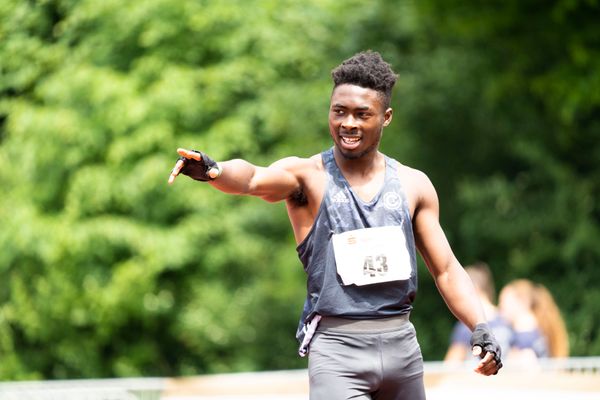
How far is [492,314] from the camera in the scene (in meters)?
10.1

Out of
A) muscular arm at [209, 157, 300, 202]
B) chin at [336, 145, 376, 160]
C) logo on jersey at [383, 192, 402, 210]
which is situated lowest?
logo on jersey at [383, 192, 402, 210]

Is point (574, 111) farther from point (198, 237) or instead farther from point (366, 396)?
point (366, 396)

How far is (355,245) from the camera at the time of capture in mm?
5066

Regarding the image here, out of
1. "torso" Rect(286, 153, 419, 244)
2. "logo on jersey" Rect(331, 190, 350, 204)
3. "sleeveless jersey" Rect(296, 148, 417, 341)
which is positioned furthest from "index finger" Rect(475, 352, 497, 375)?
"logo on jersey" Rect(331, 190, 350, 204)

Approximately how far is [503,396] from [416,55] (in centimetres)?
820

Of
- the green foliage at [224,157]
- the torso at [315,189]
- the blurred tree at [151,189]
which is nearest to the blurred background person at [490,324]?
the green foliage at [224,157]

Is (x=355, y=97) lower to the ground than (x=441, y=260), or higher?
higher

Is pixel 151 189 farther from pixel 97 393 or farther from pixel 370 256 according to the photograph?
pixel 370 256

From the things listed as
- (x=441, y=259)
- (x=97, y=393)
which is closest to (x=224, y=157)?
(x=97, y=393)

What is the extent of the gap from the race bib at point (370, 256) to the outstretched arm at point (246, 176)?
32cm

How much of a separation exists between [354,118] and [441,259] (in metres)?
0.80

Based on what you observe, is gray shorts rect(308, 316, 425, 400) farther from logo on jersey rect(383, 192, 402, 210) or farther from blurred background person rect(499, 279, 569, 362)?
blurred background person rect(499, 279, 569, 362)

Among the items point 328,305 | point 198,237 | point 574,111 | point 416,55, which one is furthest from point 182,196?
point 328,305

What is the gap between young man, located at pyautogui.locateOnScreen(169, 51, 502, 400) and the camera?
5047mm
